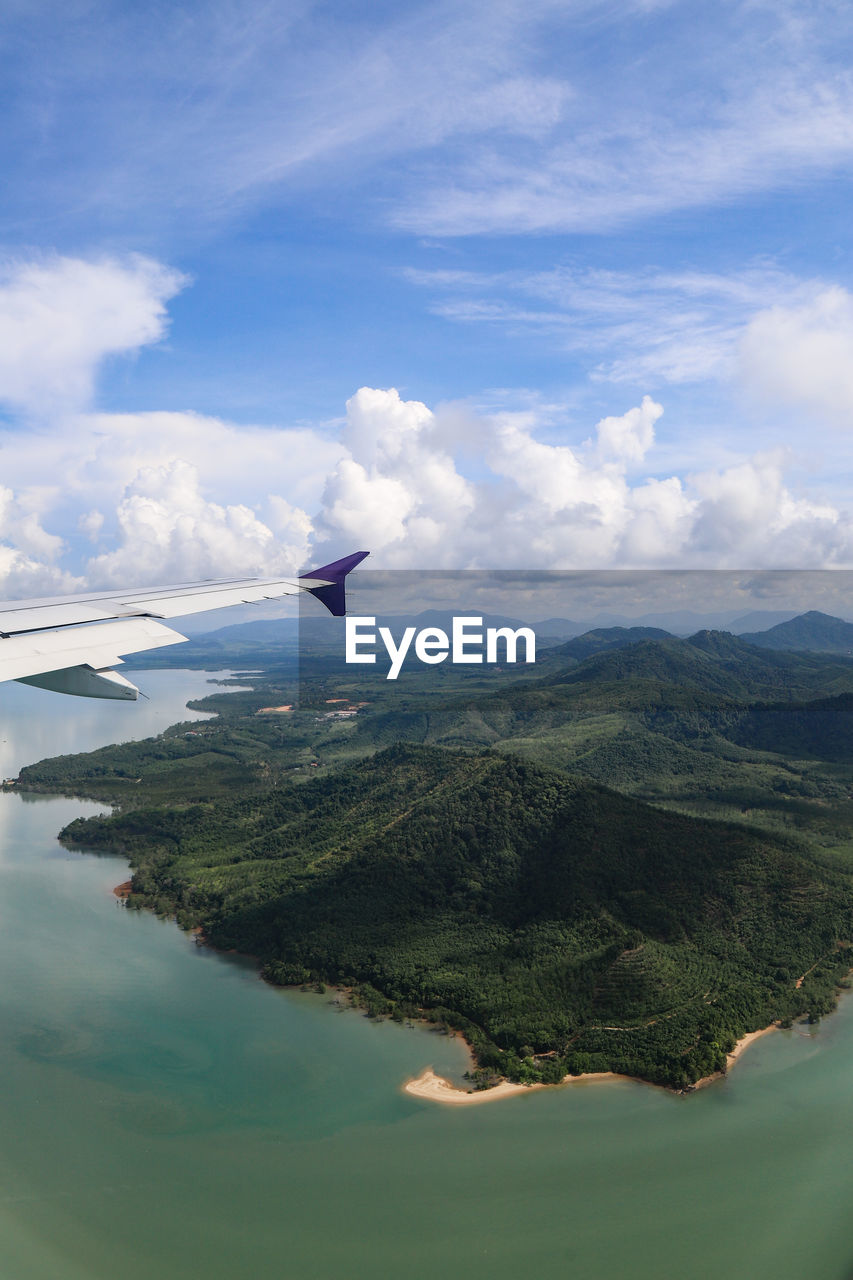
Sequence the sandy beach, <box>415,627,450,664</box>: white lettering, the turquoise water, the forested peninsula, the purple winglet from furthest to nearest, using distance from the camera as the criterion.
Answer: <box>415,627,450,664</box>: white lettering → the forested peninsula → the sandy beach → the turquoise water → the purple winglet

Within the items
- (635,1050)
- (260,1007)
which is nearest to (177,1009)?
(260,1007)

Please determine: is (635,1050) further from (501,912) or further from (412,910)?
(412,910)

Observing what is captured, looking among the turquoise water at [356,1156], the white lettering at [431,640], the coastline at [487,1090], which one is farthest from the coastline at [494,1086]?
the white lettering at [431,640]

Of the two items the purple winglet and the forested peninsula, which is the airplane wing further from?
the forested peninsula

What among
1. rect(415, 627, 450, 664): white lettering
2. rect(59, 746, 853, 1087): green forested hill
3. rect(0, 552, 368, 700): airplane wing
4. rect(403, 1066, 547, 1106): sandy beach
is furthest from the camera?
rect(415, 627, 450, 664): white lettering

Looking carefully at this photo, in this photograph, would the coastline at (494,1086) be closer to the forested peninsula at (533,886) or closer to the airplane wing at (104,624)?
the forested peninsula at (533,886)

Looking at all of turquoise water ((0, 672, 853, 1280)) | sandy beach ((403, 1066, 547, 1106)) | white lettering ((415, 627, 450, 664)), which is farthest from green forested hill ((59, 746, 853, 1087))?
white lettering ((415, 627, 450, 664))
